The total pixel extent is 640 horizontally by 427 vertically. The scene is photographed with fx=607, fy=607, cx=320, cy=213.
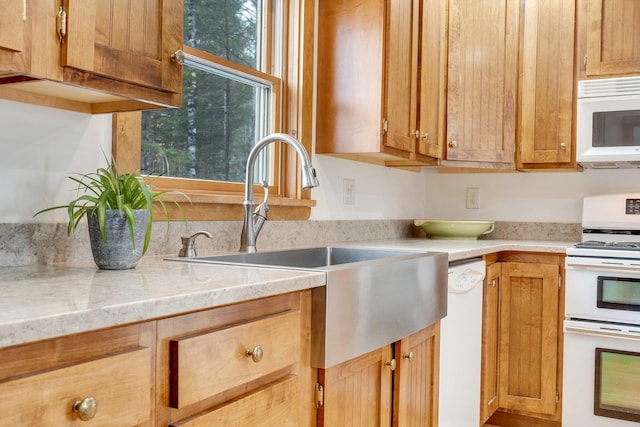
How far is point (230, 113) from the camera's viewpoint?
2.21m

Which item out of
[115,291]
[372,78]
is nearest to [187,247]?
[115,291]

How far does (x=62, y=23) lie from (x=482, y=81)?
231 cm

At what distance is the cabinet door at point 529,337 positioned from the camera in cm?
273

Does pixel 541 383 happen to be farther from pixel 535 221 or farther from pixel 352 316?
pixel 352 316

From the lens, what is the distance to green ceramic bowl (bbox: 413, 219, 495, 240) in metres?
3.12

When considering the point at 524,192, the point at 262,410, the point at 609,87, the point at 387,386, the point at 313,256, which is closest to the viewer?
the point at 262,410

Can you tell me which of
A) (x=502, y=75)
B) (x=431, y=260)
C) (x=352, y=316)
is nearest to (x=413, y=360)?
(x=431, y=260)

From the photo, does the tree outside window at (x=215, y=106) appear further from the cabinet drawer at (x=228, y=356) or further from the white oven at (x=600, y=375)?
the white oven at (x=600, y=375)

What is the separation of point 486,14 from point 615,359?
171 cm

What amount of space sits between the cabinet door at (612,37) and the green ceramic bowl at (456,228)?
0.89 meters

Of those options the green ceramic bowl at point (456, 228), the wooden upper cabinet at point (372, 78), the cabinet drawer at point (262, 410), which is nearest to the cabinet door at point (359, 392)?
the cabinet drawer at point (262, 410)

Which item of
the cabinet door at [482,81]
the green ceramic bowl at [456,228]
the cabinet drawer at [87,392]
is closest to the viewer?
the cabinet drawer at [87,392]

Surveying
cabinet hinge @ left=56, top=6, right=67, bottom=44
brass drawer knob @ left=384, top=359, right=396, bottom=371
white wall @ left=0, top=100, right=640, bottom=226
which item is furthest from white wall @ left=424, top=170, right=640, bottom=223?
cabinet hinge @ left=56, top=6, right=67, bottom=44

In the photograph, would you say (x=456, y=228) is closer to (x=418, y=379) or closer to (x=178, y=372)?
(x=418, y=379)
